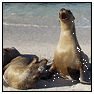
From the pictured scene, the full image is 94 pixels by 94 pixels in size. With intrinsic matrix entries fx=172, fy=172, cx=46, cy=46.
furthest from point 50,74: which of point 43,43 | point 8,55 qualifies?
point 43,43

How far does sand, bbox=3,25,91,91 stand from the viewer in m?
3.91

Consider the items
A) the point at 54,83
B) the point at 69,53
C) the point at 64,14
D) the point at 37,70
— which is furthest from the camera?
the point at 54,83

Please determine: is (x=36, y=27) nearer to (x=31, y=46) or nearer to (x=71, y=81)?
(x=31, y=46)

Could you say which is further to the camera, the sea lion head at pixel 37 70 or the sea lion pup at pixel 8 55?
the sea lion pup at pixel 8 55

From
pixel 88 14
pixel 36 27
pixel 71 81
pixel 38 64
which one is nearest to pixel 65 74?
pixel 71 81

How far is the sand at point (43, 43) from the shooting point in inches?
154

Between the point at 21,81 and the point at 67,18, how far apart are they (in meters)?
1.66

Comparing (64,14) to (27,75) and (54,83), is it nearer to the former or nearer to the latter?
(27,75)

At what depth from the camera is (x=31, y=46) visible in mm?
6426

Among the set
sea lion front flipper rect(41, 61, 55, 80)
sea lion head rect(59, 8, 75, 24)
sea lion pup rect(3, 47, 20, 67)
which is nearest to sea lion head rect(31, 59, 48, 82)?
sea lion front flipper rect(41, 61, 55, 80)

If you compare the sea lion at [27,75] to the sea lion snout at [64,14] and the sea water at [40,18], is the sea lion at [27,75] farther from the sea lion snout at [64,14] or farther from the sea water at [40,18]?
the sea water at [40,18]

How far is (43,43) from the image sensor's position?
6660 mm

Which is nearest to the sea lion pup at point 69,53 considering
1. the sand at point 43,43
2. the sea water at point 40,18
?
the sand at point 43,43

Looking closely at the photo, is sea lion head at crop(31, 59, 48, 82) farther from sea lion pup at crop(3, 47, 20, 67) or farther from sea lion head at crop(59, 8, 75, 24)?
sea lion pup at crop(3, 47, 20, 67)
